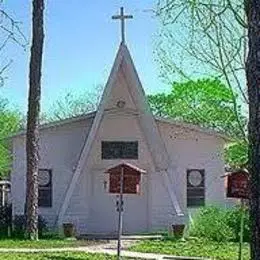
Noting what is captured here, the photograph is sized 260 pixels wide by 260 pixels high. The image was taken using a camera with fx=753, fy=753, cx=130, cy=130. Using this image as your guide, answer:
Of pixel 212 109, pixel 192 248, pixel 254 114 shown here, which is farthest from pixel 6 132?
pixel 254 114

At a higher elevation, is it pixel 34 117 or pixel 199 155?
pixel 34 117

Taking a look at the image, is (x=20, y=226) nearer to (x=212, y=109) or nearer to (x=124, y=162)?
(x=124, y=162)

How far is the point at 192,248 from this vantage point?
19.4 meters

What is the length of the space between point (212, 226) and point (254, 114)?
54.0 feet

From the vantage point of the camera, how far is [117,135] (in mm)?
24828

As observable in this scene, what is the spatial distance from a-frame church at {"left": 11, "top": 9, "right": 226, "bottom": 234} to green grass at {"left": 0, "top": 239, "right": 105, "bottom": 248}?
2420 mm

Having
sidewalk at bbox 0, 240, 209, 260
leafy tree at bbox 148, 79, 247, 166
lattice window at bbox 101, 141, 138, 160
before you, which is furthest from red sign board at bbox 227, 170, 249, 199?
lattice window at bbox 101, 141, 138, 160

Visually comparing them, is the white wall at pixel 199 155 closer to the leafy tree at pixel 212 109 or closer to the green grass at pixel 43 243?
the leafy tree at pixel 212 109

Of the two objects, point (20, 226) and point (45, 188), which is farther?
point (45, 188)

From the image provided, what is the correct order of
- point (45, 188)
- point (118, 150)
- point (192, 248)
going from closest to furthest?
point (192, 248)
point (118, 150)
point (45, 188)

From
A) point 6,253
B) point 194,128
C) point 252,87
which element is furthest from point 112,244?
point 252,87

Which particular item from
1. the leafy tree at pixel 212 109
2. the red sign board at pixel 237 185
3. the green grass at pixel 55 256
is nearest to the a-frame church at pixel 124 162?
the leafy tree at pixel 212 109

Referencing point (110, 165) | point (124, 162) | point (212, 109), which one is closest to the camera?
point (124, 162)

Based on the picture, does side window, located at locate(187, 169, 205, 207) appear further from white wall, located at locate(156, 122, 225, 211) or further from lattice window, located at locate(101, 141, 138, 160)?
lattice window, located at locate(101, 141, 138, 160)
